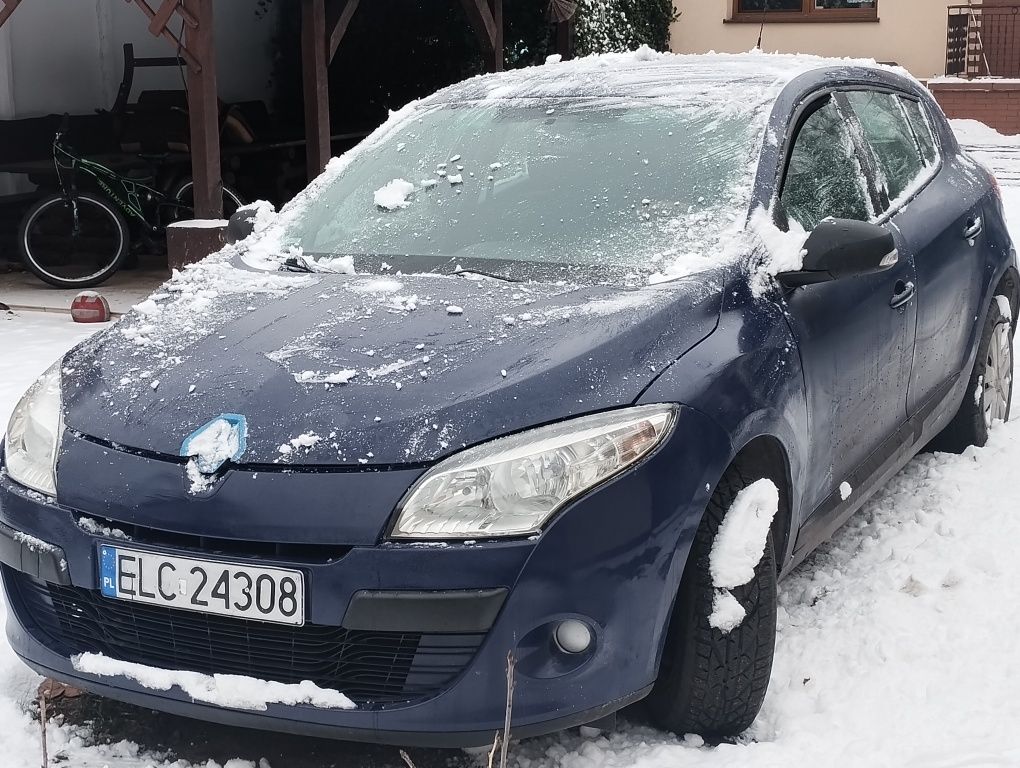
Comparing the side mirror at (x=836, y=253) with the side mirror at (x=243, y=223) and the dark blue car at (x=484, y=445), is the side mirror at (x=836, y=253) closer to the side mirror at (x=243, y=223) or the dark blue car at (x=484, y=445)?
the dark blue car at (x=484, y=445)

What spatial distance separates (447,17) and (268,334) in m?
12.5

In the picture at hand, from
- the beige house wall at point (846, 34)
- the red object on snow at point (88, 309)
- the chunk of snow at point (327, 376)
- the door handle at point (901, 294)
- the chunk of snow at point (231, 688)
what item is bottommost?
the red object on snow at point (88, 309)

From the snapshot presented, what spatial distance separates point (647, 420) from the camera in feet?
8.27

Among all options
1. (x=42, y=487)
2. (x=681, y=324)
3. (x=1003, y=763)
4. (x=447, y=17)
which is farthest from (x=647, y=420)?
(x=447, y=17)

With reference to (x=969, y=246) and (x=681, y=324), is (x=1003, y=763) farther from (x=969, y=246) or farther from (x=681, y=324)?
(x=969, y=246)

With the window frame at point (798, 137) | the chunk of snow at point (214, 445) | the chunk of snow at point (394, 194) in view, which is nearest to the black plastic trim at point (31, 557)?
the chunk of snow at point (214, 445)

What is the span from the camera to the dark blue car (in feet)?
7.83

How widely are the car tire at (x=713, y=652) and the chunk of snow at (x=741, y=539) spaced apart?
15mm

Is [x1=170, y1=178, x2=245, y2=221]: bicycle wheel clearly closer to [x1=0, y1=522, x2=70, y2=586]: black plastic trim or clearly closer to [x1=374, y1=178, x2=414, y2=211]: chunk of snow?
[x1=374, y1=178, x2=414, y2=211]: chunk of snow

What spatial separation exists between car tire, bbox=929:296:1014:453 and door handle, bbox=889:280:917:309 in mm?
1013

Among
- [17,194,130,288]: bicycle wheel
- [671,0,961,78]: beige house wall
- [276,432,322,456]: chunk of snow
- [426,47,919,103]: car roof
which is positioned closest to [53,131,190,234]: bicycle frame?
[17,194,130,288]: bicycle wheel

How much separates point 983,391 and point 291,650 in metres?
3.22

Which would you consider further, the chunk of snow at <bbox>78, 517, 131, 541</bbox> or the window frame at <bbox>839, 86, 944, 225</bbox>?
the window frame at <bbox>839, 86, 944, 225</bbox>

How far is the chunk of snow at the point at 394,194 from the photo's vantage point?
3564 mm
